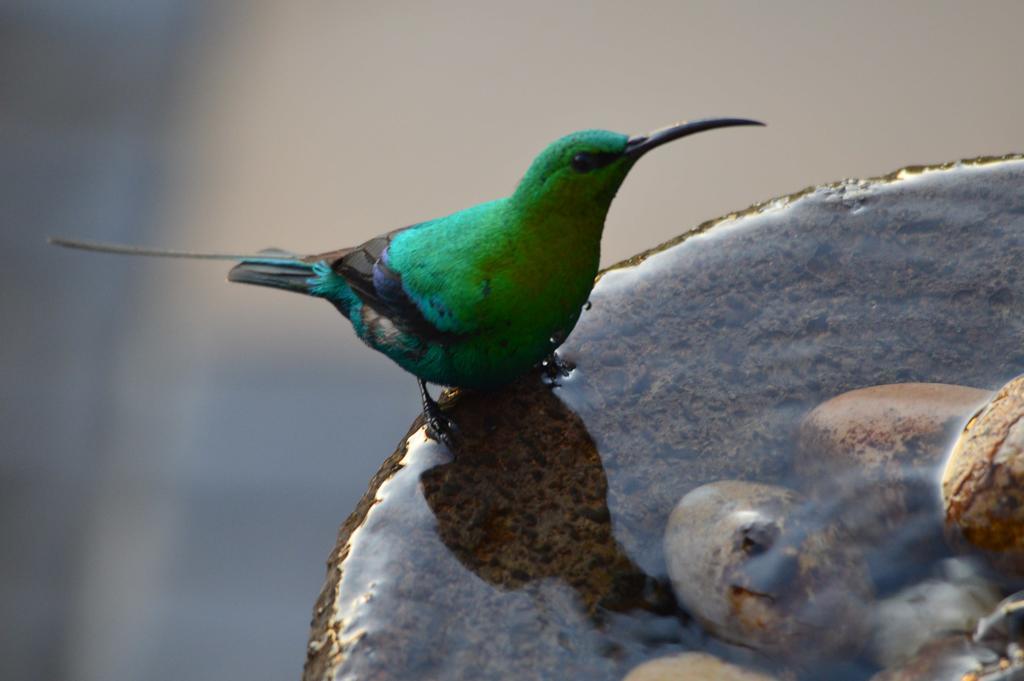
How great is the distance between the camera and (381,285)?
3.01 meters

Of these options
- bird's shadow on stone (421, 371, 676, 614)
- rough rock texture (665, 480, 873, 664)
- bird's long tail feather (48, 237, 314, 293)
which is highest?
bird's long tail feather (48, 237, 314, 293)

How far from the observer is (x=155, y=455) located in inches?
218

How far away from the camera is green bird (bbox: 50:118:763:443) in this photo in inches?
109

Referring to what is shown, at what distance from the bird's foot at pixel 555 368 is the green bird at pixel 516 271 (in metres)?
0.02

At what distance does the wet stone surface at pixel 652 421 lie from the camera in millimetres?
2301

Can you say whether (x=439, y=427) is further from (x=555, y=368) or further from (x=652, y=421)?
(x=652, y=421)

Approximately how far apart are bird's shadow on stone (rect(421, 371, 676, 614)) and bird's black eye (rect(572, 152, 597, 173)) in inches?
19.3

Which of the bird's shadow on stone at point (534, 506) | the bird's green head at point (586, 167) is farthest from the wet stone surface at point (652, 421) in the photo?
the bird's green head at point (586, 167)

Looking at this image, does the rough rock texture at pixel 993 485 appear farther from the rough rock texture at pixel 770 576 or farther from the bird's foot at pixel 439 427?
the bird's foot at pixel 439 427

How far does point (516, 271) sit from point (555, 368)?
255mm

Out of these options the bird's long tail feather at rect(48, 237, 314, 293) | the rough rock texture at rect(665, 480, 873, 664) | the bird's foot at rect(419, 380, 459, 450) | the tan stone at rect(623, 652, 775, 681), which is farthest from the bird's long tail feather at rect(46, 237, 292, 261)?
the tan stone at rect(623, 652, 775, 681)

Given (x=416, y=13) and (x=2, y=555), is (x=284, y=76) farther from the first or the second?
(x=2, y=555)

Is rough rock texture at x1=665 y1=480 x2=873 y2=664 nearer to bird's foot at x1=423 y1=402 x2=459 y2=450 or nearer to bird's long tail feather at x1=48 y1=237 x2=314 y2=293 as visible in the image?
bird's foot at x1=423 y1=402 x2=459 y2=450

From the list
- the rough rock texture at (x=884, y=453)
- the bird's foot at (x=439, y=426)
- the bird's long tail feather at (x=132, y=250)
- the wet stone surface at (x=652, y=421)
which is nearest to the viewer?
the wet stone surface at (x=652, y=421)
